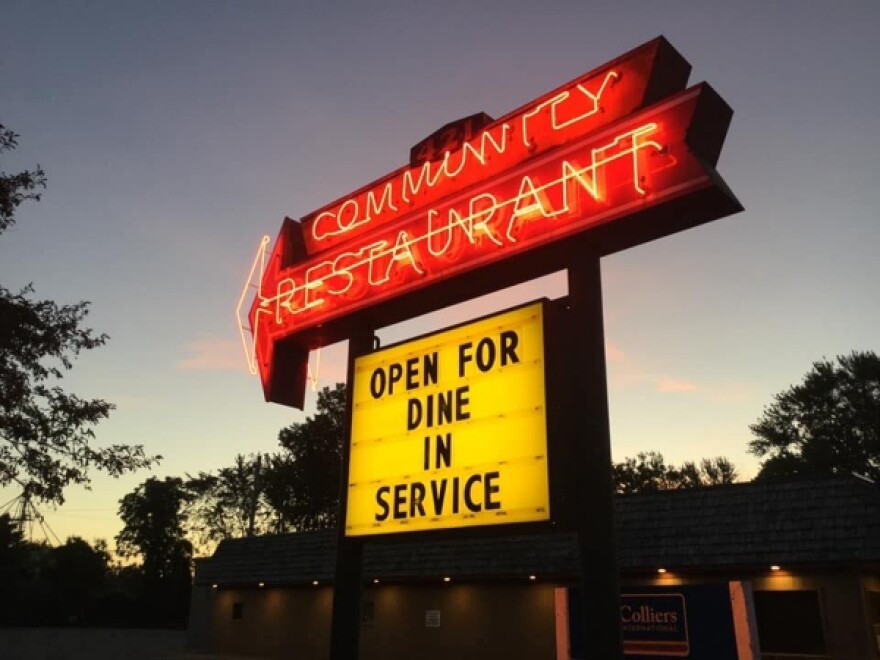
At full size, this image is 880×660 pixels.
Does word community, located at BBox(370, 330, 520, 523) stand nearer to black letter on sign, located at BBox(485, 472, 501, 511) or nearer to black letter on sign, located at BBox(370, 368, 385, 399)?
black letter on sign, located at BBox(485, 472, 501, 511)

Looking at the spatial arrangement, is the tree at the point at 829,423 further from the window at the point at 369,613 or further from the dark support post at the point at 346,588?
the dark support post at the point at 346,588

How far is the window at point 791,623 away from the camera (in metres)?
15.2

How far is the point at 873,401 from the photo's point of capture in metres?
52.5

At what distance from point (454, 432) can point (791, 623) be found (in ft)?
39.1

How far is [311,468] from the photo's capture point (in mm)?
57969

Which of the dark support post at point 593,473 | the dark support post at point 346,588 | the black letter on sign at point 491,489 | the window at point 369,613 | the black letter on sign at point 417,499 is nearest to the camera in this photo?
the dark support post at point 593,473

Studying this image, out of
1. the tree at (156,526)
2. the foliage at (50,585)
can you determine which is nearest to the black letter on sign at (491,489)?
the foliage at (50,585)

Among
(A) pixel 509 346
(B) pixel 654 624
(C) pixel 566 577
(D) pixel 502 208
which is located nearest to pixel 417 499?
(A) pixel 509 346

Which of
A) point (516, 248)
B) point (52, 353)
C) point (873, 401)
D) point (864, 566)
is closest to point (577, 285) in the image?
point (516, 248)

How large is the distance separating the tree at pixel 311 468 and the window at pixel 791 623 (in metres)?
43.7

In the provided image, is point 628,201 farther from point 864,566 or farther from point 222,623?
point 222,623

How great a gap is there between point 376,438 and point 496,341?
194 cm

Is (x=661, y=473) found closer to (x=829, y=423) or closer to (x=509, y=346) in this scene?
(x=829, y=423)

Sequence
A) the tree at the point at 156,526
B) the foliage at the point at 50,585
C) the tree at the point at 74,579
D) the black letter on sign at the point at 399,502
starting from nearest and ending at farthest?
the black letter on sign at the point at 399,502 < the foliage at the point at 50,585 < the tree at the point at 74,579 < the tree at the point at 156,526
